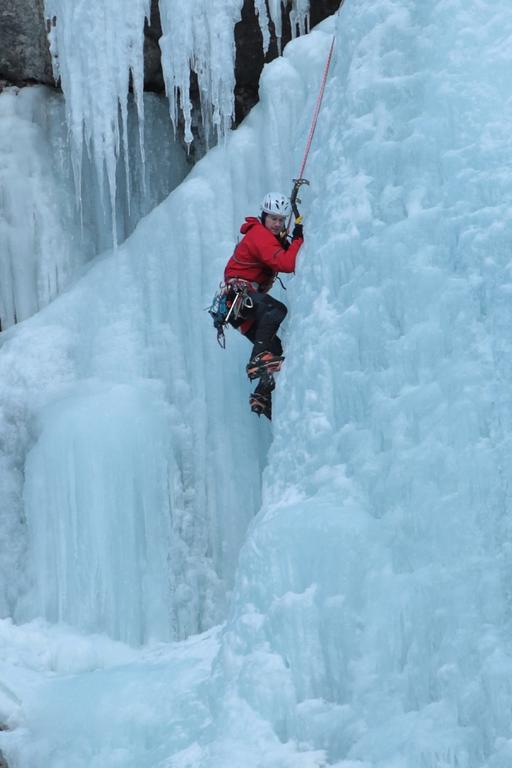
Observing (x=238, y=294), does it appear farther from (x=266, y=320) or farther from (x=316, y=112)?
(x=316, y=112)

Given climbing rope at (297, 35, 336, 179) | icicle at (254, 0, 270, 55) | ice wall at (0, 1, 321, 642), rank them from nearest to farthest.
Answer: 1. climbing rope at (297, 35, 336, 179)
2. ice wall at (0, 1, 321, 642)
3. icicle at (254, 0, 270, 55)

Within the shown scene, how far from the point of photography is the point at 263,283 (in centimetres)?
695

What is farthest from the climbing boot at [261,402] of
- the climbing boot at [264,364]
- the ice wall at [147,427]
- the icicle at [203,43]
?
the icicle at [203,43]

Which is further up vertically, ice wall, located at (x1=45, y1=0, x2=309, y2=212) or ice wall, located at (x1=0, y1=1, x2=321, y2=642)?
ice wall, located at (x1=45, y1=0, x2=309, y2=212)

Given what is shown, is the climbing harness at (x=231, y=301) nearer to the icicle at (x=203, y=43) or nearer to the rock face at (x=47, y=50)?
the icicle at (x=203, y=43)

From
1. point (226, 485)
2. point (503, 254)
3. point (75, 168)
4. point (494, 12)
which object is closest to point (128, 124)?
point (75, 168)

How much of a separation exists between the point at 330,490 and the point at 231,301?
1.74m

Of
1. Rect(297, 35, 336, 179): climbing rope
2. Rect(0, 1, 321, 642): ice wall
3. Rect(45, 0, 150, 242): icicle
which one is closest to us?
Rect(297, 35, 336, 179): climbing rope

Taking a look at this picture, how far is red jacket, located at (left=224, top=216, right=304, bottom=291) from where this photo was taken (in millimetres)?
6598

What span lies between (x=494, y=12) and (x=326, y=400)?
193 cm

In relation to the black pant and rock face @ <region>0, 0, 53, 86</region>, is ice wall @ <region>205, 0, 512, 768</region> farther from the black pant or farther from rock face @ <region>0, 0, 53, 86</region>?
rock face @ <region>0, 0, 53, 86</region>

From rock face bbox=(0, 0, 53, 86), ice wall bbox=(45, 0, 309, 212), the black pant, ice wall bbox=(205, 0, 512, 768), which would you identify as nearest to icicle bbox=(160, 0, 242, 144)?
ice wall bbox=(45, 0, 309, 212)

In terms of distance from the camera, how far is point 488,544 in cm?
464

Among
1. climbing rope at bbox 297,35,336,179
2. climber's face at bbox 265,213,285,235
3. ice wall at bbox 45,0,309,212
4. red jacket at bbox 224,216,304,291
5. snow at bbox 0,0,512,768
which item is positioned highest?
ice wall at bbox 45,0,309,212
